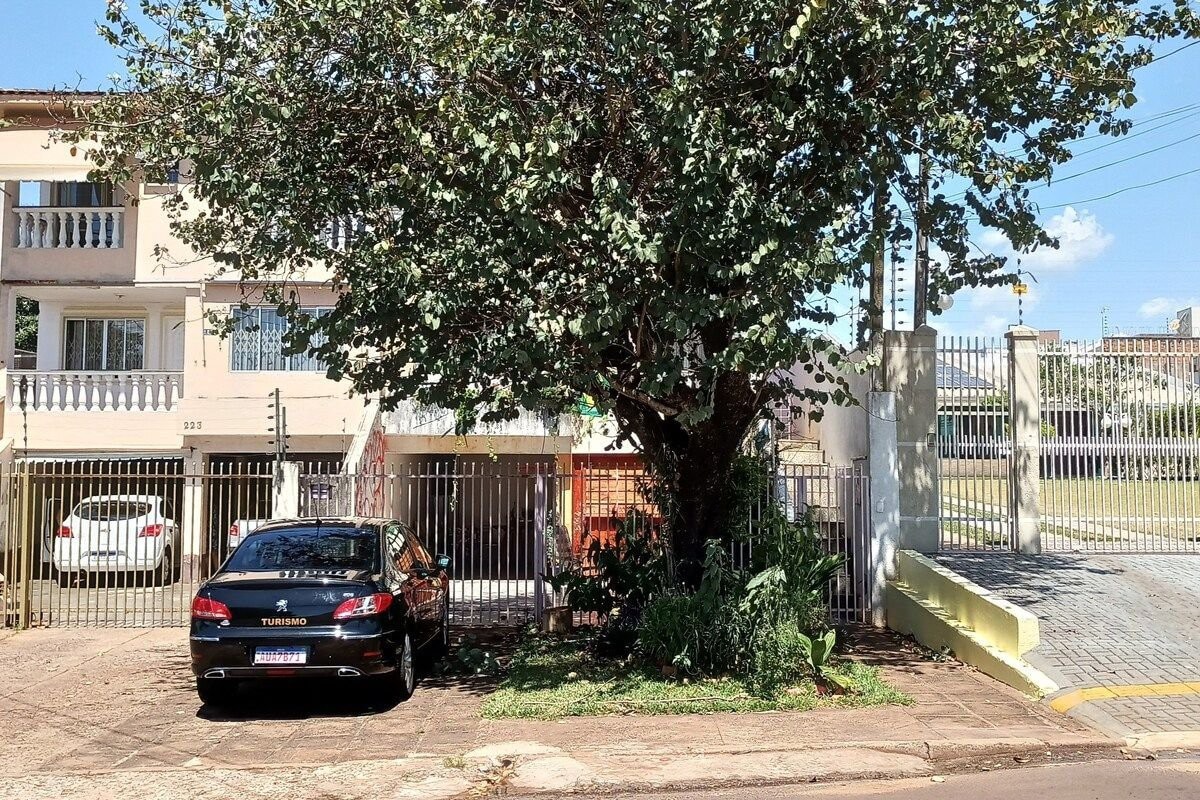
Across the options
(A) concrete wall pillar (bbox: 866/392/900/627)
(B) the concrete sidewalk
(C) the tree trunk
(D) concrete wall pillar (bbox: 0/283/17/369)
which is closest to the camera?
(B) the concrete sidewalk

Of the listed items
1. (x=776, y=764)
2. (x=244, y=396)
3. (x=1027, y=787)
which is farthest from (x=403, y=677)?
(x=244, y=396)

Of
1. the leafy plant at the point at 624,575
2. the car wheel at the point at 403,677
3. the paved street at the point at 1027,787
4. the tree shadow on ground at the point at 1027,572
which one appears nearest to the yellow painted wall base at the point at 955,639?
the tree shadow on ground at the point at 1027,572

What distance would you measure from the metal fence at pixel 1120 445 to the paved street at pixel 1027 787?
6.07 metres

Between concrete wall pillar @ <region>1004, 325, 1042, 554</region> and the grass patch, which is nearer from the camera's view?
the grass patch

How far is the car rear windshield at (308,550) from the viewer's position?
27.1 ft

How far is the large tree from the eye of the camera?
731cm

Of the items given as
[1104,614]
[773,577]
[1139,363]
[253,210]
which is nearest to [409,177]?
[253,210]

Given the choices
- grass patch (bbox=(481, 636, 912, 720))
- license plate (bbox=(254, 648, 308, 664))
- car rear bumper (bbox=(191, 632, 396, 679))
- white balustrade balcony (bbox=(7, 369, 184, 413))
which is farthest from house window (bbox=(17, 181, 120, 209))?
grass patch (bbox=(481, 636, 912, 720))

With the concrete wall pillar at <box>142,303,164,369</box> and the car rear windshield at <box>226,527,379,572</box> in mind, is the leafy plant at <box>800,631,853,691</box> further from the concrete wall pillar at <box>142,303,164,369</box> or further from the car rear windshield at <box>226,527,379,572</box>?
the concrete wall pillar at <box>142,303,164,369</box>

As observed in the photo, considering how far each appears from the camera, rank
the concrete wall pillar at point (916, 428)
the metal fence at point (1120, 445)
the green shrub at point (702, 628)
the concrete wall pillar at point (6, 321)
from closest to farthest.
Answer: the green shrub at point (702, 628)
the concrete wall pillar at point (916, 428)
the metal fence at point (1120, 445)
the concrete wall pillar at point (6, 321)

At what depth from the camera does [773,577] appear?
823cm

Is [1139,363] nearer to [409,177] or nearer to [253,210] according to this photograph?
[409,177]

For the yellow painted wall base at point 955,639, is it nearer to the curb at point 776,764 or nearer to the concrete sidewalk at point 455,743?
the concrete sidewalk at point 455,743

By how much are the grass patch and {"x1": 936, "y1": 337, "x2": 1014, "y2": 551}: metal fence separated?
359 centimetres
